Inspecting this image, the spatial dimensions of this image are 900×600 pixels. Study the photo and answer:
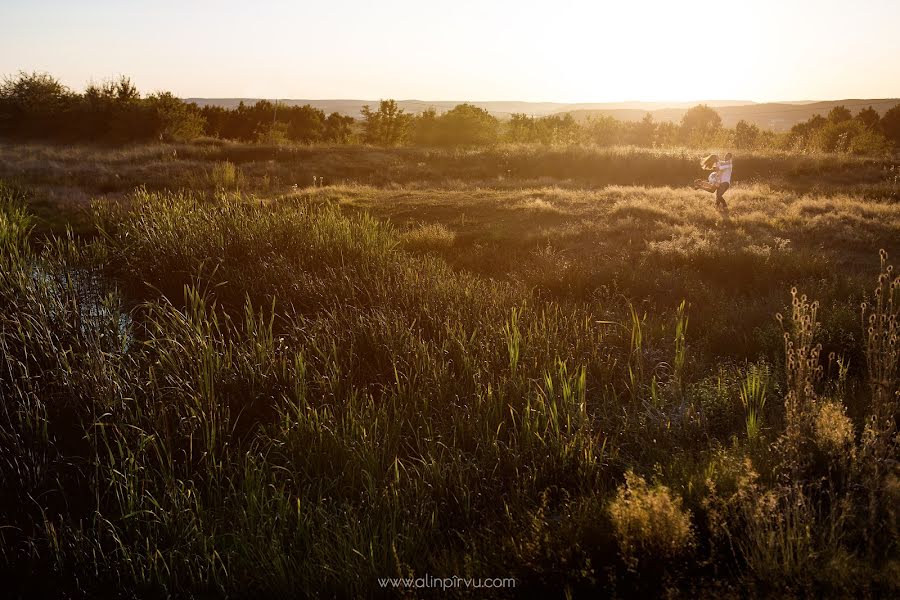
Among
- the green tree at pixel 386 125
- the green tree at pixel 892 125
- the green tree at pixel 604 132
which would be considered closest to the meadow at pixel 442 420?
the green tree at pixel 604 132

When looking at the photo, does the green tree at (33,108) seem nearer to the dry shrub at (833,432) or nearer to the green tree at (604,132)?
the green tree at (604,132)

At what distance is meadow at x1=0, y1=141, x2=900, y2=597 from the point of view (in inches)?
115

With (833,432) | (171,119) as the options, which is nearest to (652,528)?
(833,432)

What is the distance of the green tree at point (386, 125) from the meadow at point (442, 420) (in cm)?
4264

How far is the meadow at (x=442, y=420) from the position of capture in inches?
115

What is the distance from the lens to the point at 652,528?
109 inches

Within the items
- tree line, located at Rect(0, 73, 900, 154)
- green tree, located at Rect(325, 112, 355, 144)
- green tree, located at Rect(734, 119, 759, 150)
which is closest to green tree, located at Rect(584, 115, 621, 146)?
tree line, located at Rect(0, 73, 900, 154)

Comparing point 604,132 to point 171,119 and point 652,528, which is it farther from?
point 652,528

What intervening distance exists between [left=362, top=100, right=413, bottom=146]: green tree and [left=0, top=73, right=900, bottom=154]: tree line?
0.08 metres

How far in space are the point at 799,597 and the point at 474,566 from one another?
4.42 ft

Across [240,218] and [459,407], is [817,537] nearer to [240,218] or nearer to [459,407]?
[459,407]

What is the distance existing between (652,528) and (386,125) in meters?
52.0

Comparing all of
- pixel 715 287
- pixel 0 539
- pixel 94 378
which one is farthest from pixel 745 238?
Answer: pixel 0 539

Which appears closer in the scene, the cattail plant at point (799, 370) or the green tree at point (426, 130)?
the cattail plant at point (799, 370)
